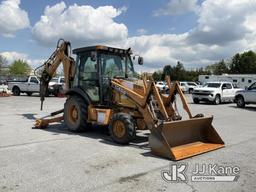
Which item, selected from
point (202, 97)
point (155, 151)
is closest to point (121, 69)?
point (155, 151)

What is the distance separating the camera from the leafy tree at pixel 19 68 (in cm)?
9851

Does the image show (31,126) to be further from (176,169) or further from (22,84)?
(22,84)

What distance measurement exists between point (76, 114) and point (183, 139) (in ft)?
12.6

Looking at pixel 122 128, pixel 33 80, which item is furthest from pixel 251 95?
pixel 33 80

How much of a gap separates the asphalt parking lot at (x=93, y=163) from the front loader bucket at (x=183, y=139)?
0.20m

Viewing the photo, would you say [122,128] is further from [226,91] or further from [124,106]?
[226,91]

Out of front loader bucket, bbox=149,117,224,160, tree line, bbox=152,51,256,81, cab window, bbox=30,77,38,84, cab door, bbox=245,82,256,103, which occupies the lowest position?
front loader bucket, bbox=149,117,224,160

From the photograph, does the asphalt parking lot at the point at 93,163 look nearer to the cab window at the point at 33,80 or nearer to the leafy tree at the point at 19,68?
the cab window at the point at 33,80

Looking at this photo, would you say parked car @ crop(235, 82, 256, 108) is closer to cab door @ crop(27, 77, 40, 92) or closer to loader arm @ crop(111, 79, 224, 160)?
loader arm @ crop(111, 79, 224, 160)

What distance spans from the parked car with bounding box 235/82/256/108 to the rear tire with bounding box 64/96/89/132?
1541cm

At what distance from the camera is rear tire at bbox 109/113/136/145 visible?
832 centimetres

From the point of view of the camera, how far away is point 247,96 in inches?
892

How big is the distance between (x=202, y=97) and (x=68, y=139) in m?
18.4

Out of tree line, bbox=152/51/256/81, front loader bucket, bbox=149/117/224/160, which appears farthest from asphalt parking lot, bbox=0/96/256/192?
tree line, bbox=152/51/256/81
